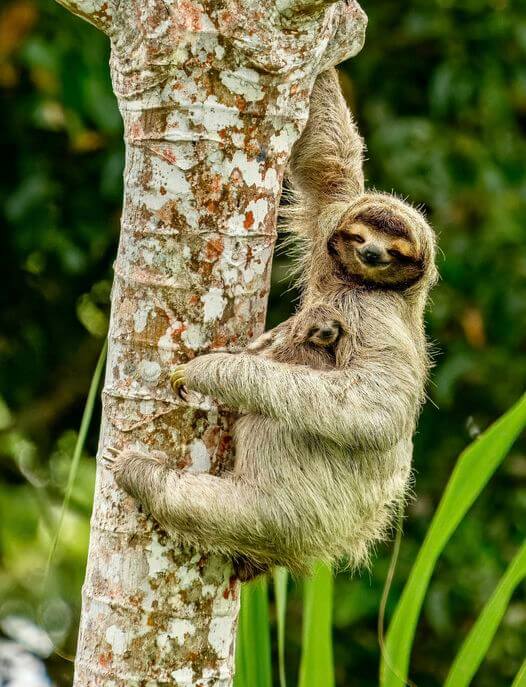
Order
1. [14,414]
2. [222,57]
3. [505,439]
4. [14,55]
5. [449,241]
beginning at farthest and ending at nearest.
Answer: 1. [14,414]
2. [449,241]
3. [14,55]
4. [505,439]
5. [222,57]

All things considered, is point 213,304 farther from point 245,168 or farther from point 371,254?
point 371,254

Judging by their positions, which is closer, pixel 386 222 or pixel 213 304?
pixel 213 304

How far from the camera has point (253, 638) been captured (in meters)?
3.18

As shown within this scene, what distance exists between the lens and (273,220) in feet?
9.37

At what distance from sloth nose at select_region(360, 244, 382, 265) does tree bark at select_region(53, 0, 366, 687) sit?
60 cm

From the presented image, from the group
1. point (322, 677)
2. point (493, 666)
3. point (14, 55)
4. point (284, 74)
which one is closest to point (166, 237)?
point (284, 74)

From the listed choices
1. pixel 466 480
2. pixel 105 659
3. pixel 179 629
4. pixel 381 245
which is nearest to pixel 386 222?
pixel 381 245

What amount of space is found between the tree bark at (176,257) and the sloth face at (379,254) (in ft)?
2.05

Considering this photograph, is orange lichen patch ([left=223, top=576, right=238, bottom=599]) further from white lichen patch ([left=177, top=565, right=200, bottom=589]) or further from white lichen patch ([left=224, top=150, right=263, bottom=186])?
white lichen patch ([left=224, top=150, right=263, bottom=186])

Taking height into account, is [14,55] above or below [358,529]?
above

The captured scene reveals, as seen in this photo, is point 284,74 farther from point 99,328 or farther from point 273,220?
point 99,328

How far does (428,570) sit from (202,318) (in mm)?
980

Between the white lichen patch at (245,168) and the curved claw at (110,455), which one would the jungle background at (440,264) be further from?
the curved claw at (110,455)

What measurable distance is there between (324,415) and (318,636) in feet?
2.43
